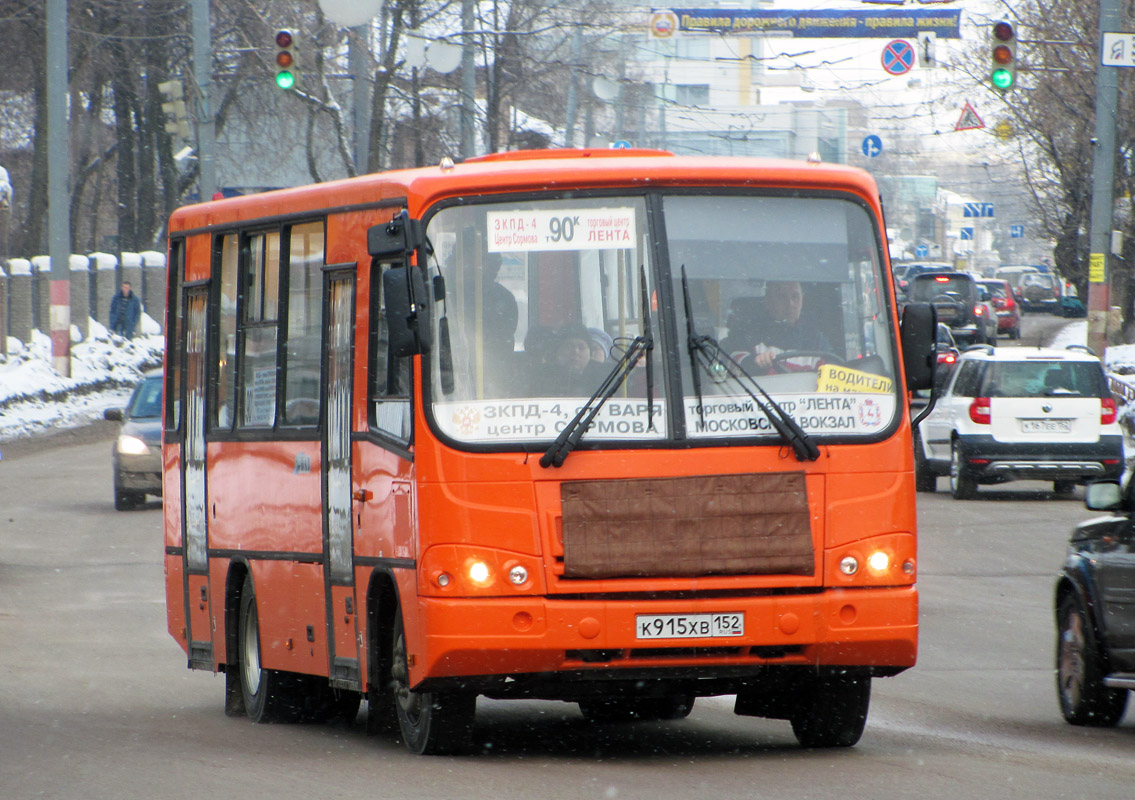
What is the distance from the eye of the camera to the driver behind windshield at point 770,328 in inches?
319

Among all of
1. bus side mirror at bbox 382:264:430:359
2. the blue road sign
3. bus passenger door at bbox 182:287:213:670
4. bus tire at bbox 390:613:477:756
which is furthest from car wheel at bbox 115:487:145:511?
the blue road sign

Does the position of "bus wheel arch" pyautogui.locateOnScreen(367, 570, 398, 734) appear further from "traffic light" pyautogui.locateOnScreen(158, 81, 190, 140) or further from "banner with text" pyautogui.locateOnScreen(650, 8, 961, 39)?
"banner with text" pyautogui.locateOnScreen(650, 8, 961, 39)

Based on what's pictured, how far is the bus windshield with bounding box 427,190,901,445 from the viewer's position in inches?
312

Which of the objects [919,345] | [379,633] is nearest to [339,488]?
[379,633]

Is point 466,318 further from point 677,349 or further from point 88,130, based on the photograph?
point 88,130

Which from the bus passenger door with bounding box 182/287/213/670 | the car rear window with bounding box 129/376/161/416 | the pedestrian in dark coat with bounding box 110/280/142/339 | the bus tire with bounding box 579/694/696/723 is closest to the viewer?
the bus tire with bounding box 579/694/696/723

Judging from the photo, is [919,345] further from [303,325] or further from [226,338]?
[226,338]

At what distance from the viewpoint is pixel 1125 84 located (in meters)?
37.4

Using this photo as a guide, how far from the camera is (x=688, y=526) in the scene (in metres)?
7.86

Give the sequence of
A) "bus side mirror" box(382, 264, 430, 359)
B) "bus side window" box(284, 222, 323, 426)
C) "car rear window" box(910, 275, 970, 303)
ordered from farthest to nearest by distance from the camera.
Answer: "car rear window" box(910, 275, 970, 303) < "bus side window" box(284, 222, 323, 426) < "bus side mirror" box(382, 264, 430, 359)

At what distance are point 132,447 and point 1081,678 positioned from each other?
15.8 metres

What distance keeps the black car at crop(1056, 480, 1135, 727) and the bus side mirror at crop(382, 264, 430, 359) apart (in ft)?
10.4

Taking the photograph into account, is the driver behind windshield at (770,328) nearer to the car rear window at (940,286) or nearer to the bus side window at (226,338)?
the bus side window at (226,338)

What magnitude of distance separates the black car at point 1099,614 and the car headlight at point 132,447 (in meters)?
15.3
